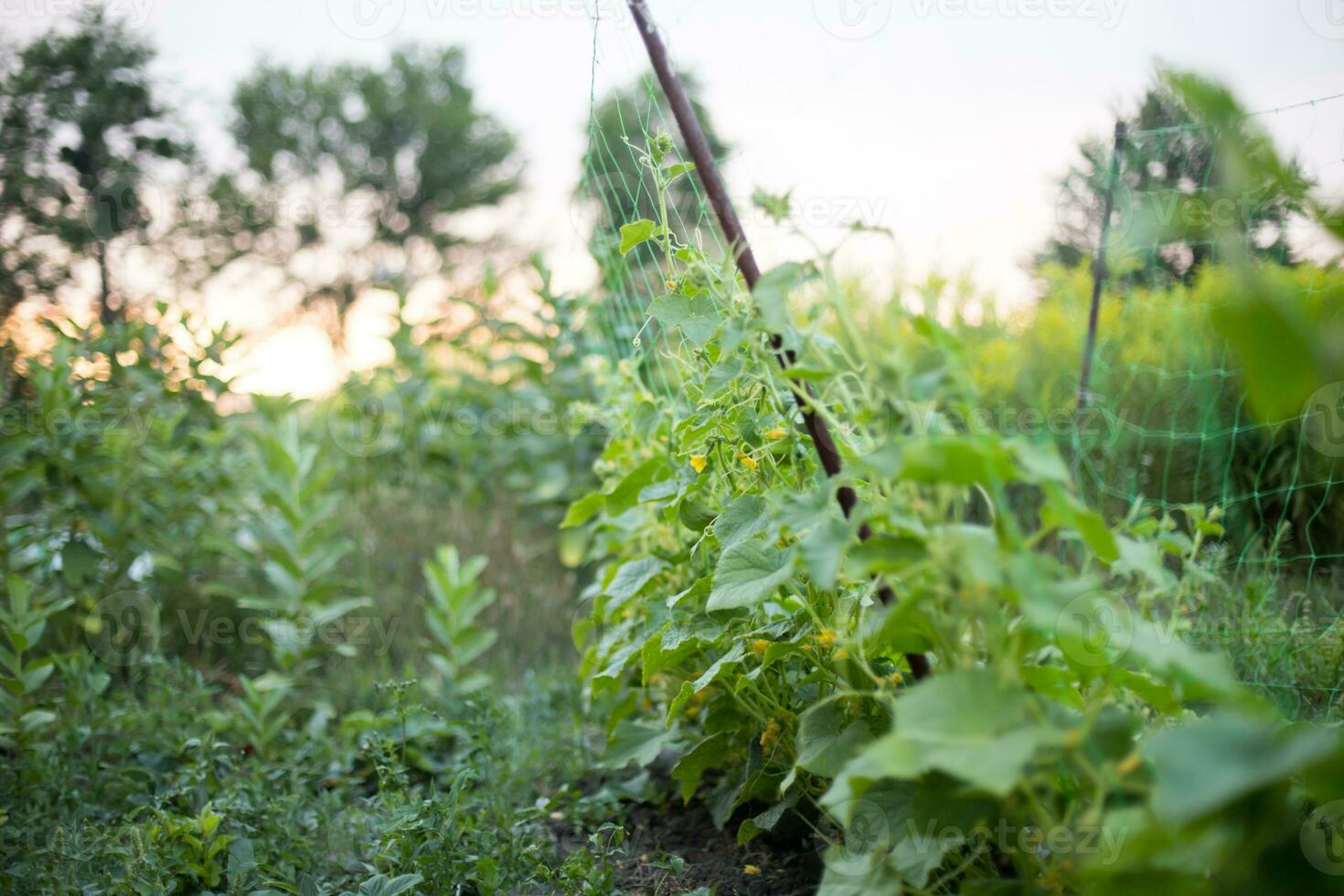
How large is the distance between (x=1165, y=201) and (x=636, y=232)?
8.18 feet

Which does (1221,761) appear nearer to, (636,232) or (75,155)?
(636,232)

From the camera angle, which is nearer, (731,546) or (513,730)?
(731,546)

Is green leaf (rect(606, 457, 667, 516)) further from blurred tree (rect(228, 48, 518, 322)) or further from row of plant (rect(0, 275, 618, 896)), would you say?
blurred tree (rect(228, 48, 518, 322))

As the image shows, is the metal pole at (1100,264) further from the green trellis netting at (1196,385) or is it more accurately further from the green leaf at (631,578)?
the green leaf at (631,578)

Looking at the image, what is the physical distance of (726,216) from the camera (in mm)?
1236

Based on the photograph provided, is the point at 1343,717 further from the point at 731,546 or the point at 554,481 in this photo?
the point at 554,481

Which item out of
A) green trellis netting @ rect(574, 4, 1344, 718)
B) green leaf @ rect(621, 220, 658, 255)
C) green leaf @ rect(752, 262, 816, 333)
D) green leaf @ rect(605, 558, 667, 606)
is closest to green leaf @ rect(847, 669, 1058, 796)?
green leaf @ rect(752, 262, 816, 333)

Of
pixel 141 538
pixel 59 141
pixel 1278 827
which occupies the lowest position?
pixel 1278 827

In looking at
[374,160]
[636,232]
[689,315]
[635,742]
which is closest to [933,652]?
[689,315]

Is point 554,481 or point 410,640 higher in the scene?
point 554,481

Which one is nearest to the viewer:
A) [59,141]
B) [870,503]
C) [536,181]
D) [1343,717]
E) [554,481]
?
[870,503]

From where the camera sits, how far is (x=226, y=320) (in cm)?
258

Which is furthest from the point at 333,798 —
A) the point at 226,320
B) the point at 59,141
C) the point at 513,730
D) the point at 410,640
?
the point at 59,141

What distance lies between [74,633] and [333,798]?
3.97ft
